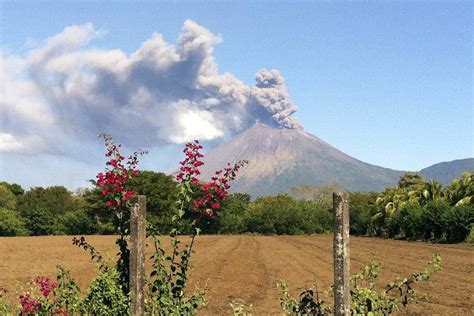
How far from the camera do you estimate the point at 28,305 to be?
9.23 metres

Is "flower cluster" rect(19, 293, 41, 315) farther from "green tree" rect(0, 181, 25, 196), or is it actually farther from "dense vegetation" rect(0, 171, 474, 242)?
"green tree" rect(0, 181, 25, 196)

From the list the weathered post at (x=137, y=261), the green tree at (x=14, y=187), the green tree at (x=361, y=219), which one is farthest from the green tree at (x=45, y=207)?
the weathered post at (x=137, y=261)

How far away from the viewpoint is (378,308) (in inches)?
301

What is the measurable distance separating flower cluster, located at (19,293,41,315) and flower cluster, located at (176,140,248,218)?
3.26 m

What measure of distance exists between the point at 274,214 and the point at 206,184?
9422 centimetres

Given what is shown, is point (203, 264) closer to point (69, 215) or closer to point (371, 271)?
point (371, 271)

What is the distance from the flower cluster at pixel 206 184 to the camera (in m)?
9.09

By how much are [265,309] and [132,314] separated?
9.62 m

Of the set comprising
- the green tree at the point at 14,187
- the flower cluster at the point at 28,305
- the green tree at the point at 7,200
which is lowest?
the flower cluster at the point at 28,305

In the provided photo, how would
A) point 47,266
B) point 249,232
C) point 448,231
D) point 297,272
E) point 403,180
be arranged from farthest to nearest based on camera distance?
point 403,180, point 249,232, point 448,231, point 47,266, point 297,272

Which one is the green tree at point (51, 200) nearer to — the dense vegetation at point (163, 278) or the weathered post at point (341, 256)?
the dense vegetation at point (163, 278)

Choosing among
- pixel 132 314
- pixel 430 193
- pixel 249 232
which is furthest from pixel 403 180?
pixel 132 314

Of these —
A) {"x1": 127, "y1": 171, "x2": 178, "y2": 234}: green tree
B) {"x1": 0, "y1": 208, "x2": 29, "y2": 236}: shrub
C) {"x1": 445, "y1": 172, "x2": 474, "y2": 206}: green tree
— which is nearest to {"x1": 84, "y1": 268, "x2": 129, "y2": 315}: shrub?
{"x1": 445, "y1": 172, "x2": 474, "y2": 206}: green tree

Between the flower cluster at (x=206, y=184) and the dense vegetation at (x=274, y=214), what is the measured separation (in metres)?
51.7
